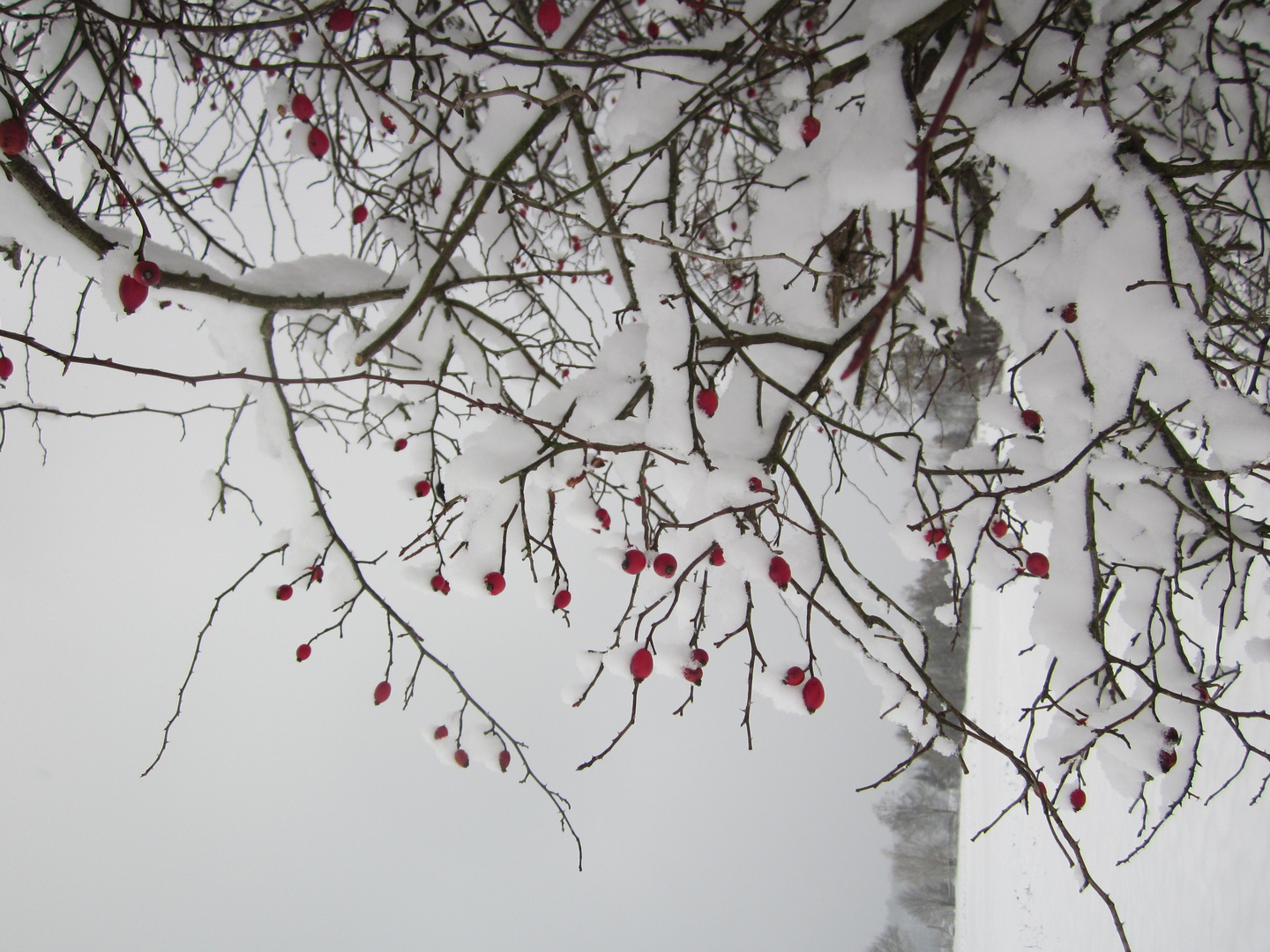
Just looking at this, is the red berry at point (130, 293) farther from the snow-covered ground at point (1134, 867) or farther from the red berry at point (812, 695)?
the snow-covered ground at point (1134, 867)

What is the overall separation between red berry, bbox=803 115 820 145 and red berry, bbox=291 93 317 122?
119cm

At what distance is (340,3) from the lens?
1300mm

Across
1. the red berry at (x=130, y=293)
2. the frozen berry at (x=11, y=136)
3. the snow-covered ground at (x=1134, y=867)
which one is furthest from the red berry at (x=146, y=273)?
the snow-covered ground at (x=1134, y=867)

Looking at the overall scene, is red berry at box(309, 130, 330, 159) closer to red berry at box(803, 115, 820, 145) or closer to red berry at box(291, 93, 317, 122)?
red berry at box(291, 93, 317, 122)

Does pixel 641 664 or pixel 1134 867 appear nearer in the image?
pixel 641 664

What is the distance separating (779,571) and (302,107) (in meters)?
1.58

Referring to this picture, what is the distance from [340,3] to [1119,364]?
5.51ft

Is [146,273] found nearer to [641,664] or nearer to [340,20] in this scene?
[340,20]

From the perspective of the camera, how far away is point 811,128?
117 cm

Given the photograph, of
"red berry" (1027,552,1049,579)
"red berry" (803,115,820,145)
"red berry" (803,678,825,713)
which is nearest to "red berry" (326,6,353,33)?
"red berry" (803,115,820,145)

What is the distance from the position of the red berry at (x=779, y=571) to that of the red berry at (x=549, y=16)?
1254 mm

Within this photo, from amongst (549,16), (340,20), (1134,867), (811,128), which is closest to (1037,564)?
(811,128)

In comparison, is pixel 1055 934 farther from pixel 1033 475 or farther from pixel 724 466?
pixel 724 466

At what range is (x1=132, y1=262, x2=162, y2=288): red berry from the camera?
1174mm
